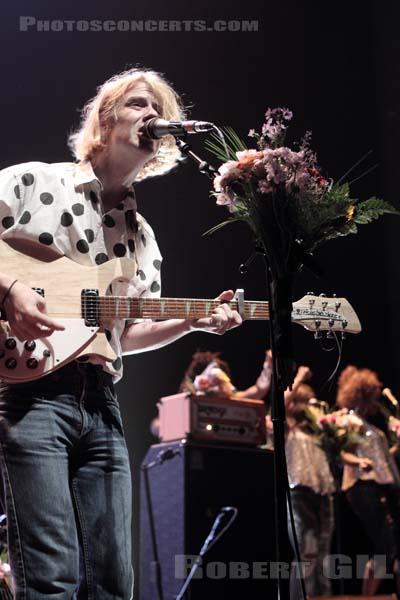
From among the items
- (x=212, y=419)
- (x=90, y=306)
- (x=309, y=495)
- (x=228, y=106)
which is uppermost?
(x=228, y=106)

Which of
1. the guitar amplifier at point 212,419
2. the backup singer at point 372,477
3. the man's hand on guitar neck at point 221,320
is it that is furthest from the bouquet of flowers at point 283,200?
the backup singer at point 372,477

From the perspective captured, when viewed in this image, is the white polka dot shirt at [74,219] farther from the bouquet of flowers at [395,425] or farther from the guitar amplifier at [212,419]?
the bouquet of flowers at [395,425]

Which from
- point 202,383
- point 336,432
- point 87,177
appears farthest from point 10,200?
point 336,432

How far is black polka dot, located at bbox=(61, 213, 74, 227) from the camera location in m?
2.17

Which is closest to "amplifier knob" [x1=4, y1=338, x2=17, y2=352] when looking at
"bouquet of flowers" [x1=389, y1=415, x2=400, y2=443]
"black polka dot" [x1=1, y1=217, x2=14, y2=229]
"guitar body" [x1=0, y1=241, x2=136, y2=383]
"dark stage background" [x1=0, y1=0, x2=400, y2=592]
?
"guitar body" [x1=0, y1=241, x2=136, y2=383]

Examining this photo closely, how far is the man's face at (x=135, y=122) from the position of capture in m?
2.41

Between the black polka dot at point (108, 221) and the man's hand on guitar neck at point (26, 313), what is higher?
the black polka dot at point (108, 221)

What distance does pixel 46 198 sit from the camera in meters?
2.17

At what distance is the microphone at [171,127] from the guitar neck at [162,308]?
53 centimetres

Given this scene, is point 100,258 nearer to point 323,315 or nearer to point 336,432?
point 323,315

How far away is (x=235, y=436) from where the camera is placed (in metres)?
4.35

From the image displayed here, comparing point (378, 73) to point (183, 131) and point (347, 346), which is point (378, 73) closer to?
point (347, 346)

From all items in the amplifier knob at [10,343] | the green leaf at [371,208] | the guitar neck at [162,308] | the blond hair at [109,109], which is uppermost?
the blond hair at [109,109]

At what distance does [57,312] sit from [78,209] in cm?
32
